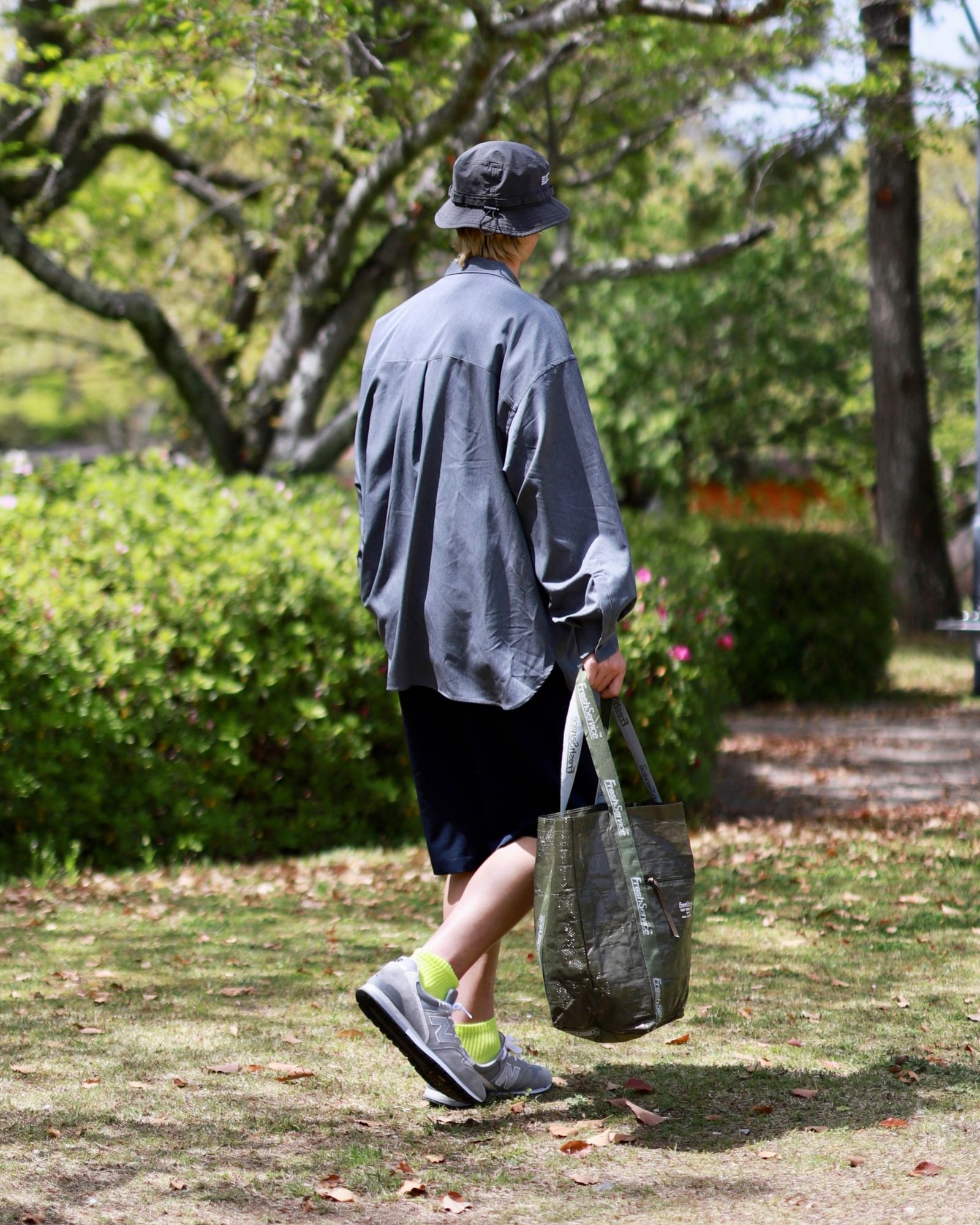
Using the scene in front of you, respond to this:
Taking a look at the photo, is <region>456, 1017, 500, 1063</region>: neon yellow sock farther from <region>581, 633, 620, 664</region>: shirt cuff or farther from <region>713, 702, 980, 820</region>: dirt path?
<region>713, 702, 980, 820</region>: dirt path

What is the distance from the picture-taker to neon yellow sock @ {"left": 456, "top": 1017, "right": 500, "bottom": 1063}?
11.2ft

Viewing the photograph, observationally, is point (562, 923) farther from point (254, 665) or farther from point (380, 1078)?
point (254, 665)

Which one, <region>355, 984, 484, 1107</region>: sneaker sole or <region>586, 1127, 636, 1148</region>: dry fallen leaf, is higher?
<region>355, 984, 484, 1107</region>: sneaker sole

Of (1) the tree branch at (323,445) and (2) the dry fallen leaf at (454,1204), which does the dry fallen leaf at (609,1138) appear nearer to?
(2) the dry fallen leaf at (454,1204)

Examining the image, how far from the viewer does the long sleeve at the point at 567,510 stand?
125 inches

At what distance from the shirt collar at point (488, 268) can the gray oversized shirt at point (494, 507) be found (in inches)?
0.7

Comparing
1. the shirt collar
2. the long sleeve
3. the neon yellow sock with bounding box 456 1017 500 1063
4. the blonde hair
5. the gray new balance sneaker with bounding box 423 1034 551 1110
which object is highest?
the blonde hair

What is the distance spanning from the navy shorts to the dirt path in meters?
4.49

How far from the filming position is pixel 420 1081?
12.3 ft

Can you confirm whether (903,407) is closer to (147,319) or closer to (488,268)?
(147,319)

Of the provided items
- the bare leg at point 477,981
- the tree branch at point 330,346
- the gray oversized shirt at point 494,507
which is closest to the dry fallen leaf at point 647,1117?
the bare leg at point 477,981

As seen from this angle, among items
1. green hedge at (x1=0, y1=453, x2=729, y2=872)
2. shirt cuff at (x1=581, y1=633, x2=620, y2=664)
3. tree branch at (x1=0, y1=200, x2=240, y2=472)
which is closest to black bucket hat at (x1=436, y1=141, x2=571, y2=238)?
shirt cuff at (x1=581, y1=633, x2=620, y2=664)

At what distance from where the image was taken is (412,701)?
3510 mm

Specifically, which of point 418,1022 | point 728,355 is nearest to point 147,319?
point 418,1022
